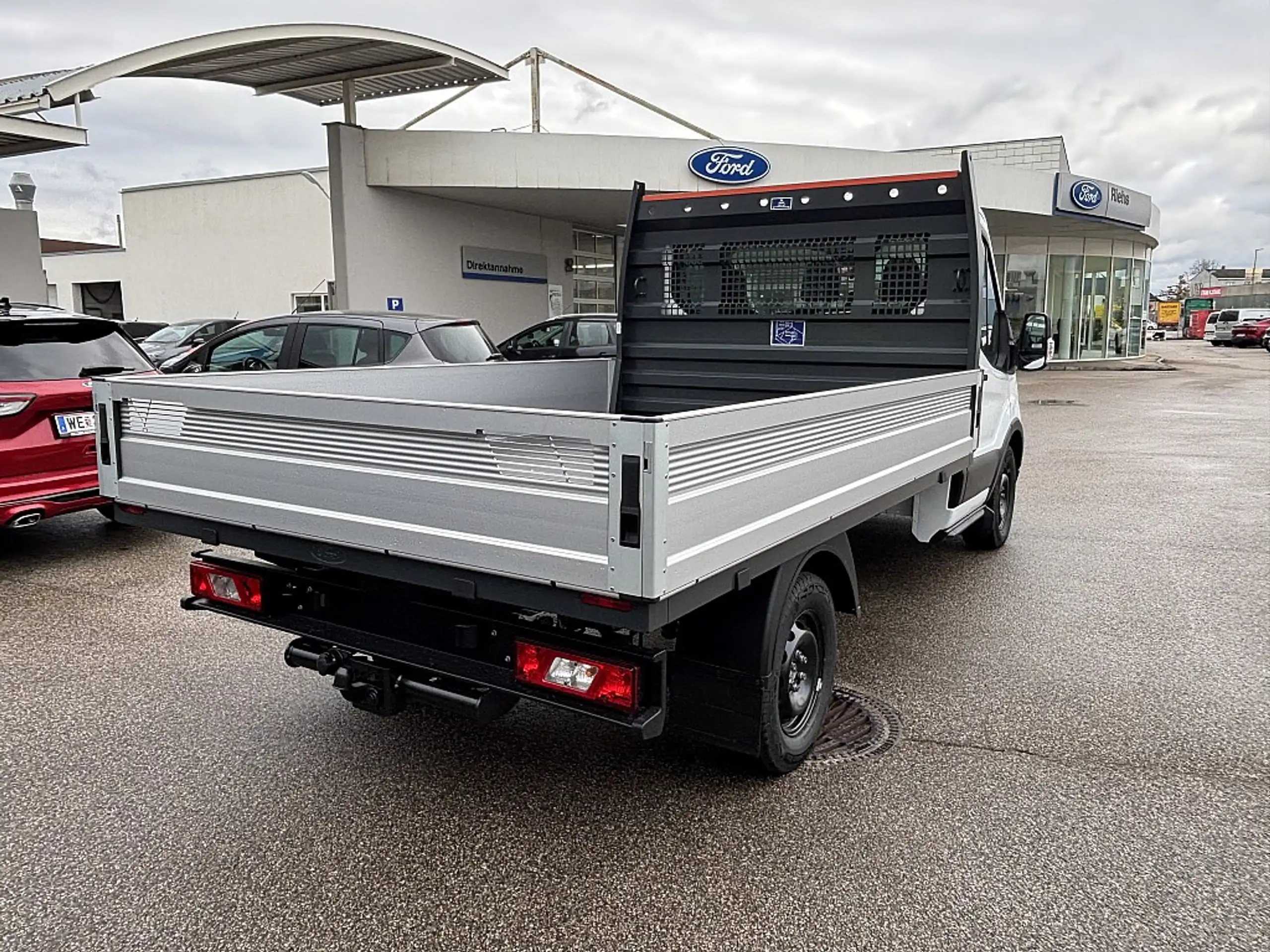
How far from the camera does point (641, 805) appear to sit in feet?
11.3

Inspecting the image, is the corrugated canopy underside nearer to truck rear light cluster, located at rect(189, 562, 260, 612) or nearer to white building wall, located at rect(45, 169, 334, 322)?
white building wall, located at rect(45, 169, 334, 322)

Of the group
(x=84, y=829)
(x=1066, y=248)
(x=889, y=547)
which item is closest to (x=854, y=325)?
(x=889, y=547)

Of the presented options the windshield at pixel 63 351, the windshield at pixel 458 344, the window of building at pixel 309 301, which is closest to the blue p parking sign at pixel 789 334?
the windshield at pixel 458 344

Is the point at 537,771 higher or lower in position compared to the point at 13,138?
lower

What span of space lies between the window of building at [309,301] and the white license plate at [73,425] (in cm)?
2513

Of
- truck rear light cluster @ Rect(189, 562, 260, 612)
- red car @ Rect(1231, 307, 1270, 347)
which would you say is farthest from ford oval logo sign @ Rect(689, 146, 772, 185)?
red car @ Rect(1231, 307, 1270, 347)

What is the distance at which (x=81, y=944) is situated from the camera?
8.72 feet

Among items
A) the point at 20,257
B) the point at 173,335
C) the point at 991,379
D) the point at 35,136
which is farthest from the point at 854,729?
the point at 173,335

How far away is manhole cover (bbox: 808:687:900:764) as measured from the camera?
12.6ft

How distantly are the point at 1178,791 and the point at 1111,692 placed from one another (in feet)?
3.19

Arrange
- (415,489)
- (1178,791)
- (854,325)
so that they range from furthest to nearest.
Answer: (854,325) → (1178,791) → (415,489)

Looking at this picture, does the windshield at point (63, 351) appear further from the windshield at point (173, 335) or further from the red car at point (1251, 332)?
the red car at point (1251, 332)

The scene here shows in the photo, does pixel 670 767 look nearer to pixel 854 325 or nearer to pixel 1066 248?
pixel 854 325

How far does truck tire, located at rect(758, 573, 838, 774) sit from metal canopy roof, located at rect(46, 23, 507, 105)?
1515cm
